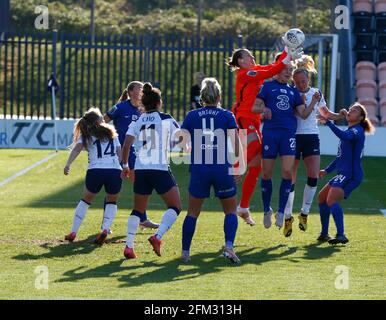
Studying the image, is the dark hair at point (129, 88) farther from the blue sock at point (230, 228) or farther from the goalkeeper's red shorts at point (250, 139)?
the blue sock at point (230, 228)

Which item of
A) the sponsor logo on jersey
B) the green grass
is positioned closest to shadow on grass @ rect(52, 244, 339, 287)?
the green grass

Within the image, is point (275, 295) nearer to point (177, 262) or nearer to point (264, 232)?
point (177, 262)

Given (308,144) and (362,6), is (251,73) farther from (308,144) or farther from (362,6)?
(362,6)

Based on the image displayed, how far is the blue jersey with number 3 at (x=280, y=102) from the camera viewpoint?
45.2 ft

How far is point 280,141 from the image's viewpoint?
13906 millimetres

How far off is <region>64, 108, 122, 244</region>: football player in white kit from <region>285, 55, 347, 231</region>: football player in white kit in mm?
2217

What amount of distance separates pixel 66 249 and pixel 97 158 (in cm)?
116

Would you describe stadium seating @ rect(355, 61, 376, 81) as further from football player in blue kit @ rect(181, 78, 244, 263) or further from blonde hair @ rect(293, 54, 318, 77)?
football player in blue kit @ rect(181, 78, 244, 263)

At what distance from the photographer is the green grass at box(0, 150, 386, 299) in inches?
418

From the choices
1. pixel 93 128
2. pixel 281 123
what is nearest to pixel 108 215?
pixel 93 128
